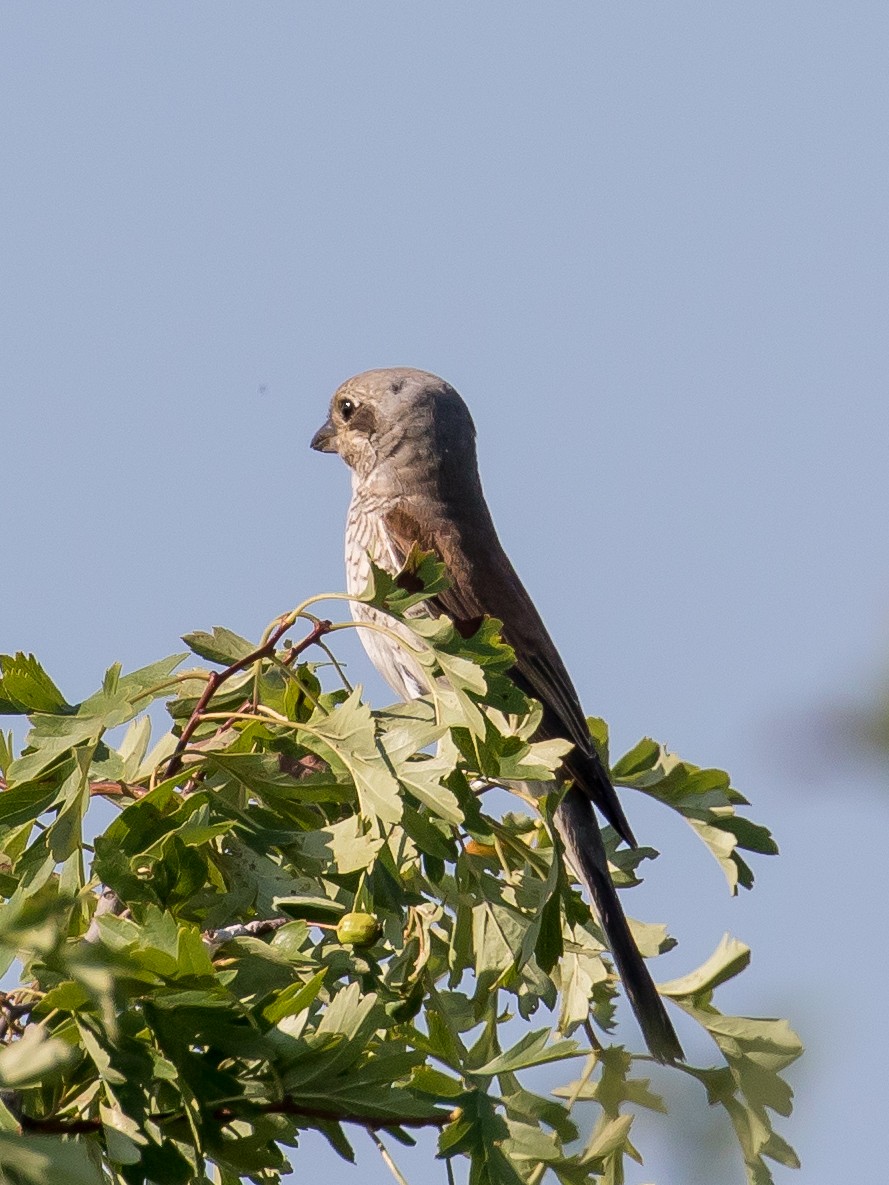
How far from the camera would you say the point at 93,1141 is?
96.9 inches

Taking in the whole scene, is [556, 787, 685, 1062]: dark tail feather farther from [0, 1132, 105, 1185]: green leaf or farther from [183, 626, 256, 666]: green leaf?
[0, 1132, 105, 1185]: green leaf

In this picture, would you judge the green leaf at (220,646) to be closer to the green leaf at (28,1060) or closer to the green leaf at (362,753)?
the green leaf at (362,753)

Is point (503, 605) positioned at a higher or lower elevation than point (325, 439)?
lower

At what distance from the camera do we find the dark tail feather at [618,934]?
3812 mm

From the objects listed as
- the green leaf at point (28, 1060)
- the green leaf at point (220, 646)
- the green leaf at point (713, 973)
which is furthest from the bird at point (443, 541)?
the green leaf at point (28, 1060)

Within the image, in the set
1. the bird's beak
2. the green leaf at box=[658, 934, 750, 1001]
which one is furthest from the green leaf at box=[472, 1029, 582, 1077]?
the bird's beak

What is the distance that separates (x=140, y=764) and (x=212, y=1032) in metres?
0.69

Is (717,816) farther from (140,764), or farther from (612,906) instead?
(140,764)

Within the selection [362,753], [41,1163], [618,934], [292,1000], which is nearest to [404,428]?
[618,934]

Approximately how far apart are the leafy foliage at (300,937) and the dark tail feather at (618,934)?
1.37 ft

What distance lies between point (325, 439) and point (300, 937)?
4.38m

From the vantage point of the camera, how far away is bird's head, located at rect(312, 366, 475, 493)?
6.41 meters

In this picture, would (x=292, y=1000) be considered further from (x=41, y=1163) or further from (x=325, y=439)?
(x=325, y=439)

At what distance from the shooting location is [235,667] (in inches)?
115
